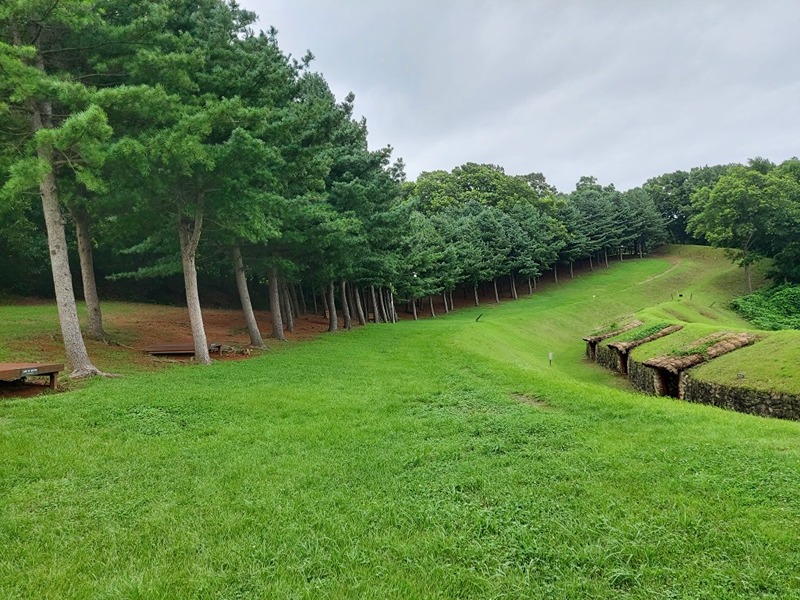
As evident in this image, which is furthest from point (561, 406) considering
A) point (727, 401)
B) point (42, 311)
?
point (42, 311)

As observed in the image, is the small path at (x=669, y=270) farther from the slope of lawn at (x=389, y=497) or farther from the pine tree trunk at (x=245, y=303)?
the slope of lawn at (x=389, y=497)

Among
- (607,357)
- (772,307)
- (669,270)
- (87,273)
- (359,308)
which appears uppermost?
(87,273)

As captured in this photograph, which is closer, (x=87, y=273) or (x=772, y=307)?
(x=87, y=273)

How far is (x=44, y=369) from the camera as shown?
9047mm

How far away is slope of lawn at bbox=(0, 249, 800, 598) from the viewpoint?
3207mm

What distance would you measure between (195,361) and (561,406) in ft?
33.4

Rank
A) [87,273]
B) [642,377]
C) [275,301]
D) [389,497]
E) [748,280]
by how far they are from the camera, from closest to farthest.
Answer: [389,497] < [87,273] < [642,377] < [275,301] < [748,280]

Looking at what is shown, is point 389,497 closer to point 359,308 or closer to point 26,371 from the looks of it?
point 26,371

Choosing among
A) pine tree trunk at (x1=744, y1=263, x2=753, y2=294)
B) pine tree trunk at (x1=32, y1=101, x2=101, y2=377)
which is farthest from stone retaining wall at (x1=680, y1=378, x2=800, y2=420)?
pine tree trunk at (x1=744, y1=263, x2=753, y2=294)

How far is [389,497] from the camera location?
4500mm

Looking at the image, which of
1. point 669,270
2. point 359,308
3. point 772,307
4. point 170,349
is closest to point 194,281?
point 170,349

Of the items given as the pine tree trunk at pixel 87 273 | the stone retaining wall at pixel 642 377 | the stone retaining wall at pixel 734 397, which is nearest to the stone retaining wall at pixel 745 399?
the stone retaining wall at pixel 734 397

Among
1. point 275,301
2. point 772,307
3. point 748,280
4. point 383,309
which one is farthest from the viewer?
point 748,280

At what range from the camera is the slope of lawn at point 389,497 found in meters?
3.21
